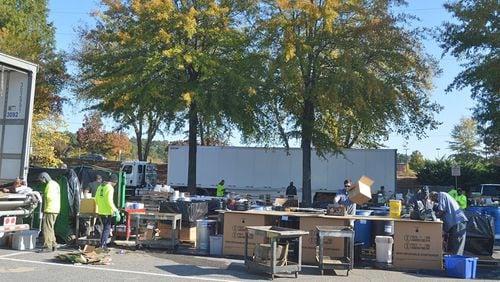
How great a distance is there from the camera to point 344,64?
2366cm

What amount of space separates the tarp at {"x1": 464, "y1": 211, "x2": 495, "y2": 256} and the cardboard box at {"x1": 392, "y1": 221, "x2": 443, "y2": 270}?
1.72 m

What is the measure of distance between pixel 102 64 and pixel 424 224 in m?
19.1

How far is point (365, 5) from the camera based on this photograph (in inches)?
985

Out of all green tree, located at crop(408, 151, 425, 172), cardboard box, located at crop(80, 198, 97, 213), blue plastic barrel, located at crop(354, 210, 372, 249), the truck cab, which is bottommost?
blue plastic barrel, located at crop(354, 210, 372, 249)

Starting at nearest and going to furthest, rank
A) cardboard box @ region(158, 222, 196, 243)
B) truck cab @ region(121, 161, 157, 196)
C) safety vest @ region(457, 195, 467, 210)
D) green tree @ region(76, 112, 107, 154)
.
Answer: cardboard box @ region(158, 222, 196, 243) < safety vest @ region(457, 195, 467, 210) < truck cab @ region(121, 161, 157, 196) < green tree @ region(76, 112, 107, 154)

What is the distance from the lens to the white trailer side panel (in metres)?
11.7

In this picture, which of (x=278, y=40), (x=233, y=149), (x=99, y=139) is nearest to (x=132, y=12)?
(x=278, y=40)

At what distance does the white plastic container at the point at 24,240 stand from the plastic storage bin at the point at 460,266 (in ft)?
29.7

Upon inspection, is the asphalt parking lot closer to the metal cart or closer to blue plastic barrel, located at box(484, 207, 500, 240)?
the metal cart

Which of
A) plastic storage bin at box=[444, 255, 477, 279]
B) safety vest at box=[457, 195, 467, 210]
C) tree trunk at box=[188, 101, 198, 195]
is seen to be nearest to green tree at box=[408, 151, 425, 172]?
tree trunk at box=[188, 101, 198, 195]

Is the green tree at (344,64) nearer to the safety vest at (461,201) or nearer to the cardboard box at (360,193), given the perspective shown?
the safety vest at (461,201)

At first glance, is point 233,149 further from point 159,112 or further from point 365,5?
point 365,5

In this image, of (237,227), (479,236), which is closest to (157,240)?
(237,227)

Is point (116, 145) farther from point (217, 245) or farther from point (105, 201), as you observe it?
point (217, 245)
